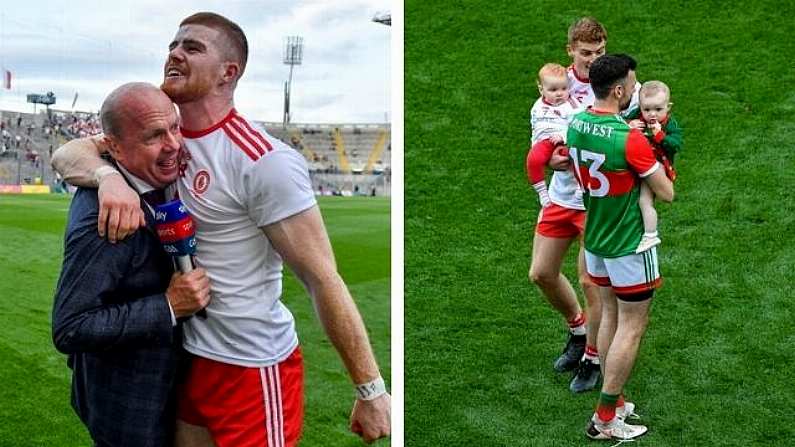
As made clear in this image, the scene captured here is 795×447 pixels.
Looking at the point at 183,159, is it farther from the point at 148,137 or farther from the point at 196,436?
the point at 196,436

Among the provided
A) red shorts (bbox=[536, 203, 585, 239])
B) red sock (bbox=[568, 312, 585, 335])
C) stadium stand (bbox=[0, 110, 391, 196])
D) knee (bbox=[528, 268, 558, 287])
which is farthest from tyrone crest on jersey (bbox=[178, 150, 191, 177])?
red sock (bbox=[568, 312, 585, 335])

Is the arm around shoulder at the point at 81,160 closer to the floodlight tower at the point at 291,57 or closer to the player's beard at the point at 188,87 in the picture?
the player's beard at the point at 188,87

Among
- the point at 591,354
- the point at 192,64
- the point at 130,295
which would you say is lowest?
the point at 591,354

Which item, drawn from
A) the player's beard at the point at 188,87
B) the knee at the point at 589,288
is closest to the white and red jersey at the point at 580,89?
the knee at the point at 589,288

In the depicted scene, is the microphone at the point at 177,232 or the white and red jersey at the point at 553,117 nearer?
the microphone at the point at 177,232

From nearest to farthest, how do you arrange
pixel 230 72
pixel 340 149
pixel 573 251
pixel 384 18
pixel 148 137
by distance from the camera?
pixel 148 137 → pixel 230 72 → pixel 384 18 → pixel 573 251 → pixel 340 149

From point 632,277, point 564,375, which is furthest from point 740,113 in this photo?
point 632,277

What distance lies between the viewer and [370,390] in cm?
216

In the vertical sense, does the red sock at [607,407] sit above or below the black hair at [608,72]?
below

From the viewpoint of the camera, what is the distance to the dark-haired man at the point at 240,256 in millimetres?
2037

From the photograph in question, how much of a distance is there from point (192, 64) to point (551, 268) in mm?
2288

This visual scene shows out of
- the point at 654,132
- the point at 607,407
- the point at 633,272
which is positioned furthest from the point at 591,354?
the point at 654,132

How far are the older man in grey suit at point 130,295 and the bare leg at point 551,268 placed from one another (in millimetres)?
2134

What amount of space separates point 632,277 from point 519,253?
1939mm
